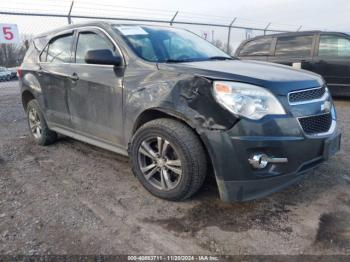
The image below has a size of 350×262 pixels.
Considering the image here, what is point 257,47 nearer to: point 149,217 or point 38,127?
point 38,127

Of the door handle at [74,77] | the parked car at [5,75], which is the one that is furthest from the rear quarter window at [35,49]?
the parked car at [5,75]

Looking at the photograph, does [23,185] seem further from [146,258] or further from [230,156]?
[230,156]

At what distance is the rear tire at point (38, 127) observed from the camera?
4.68 meters

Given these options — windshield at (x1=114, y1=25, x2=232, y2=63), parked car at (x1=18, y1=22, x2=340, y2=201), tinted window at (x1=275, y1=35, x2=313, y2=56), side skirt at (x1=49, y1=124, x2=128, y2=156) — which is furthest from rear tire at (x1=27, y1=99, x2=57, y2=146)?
tinted window at (x1=275, y1=35, x2=313, y2=56)

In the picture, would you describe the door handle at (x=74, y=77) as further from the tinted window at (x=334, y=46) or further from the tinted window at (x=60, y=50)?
the tinted window at (x=334, y=46)

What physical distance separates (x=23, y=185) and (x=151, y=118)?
1.61 m

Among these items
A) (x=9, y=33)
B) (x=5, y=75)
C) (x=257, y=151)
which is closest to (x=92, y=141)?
(x=257, y=151)

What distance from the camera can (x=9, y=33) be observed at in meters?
8.92

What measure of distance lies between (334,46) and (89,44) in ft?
20.3

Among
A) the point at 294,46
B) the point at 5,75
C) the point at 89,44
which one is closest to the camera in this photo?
the point at 89,44

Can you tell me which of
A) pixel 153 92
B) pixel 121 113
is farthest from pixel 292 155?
pixel 121 113

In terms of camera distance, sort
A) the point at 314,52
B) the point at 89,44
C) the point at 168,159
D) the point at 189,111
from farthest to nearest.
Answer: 1. the point at 314,52
2. the point at 89,44
3. the point at 168,159
4. the point at 189,111

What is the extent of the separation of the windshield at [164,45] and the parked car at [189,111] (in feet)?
0.05

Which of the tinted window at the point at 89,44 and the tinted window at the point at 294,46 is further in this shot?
the tinted window at the point at 294,46
